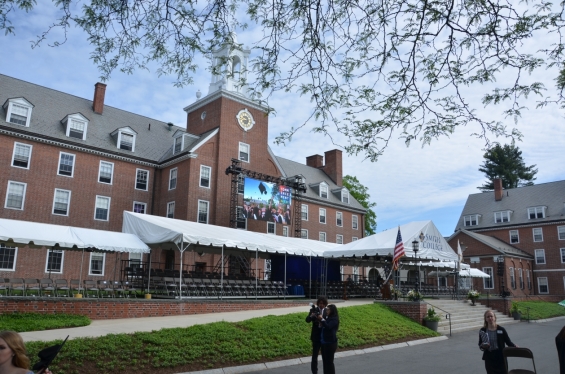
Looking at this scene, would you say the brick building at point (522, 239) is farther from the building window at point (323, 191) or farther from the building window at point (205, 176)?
the building window at point (205, 176)

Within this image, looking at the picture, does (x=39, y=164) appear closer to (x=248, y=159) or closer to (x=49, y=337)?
(x=248, y=159)

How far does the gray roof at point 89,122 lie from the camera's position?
2861cm

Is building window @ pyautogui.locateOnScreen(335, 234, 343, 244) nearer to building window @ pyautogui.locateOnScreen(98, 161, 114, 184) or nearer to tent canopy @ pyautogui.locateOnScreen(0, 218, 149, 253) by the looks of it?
building window @ pyautogui.locateOnScreen(98, 161, 114, 184)

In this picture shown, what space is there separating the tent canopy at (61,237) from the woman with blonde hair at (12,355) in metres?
13.6

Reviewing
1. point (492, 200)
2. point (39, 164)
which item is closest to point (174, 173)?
point (39, 164)

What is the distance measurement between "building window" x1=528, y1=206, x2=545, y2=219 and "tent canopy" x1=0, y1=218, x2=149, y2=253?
47.8 m

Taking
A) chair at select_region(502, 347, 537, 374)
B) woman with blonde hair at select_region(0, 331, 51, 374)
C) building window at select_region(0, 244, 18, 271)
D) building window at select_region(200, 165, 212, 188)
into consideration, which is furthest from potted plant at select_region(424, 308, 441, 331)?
building window at select_region(0, 244, 18, 271)

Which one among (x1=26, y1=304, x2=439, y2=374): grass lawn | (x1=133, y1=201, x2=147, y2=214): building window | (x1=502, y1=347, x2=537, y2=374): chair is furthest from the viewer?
(x1=133, y1=201, x2=147, y2=214): building window

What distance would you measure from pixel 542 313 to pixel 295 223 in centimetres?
1840

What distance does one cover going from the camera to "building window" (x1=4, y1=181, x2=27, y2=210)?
26.1 meters

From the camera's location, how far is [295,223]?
37.5 m

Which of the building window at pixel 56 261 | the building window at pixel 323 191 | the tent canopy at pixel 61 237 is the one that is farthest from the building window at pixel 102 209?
the building window at pixel 323 191

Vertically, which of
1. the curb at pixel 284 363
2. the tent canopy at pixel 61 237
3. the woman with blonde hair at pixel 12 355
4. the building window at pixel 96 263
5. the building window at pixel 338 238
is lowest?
the curb at pixel 284 363

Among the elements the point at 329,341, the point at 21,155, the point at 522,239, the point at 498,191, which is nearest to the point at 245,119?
the point at 21,155
